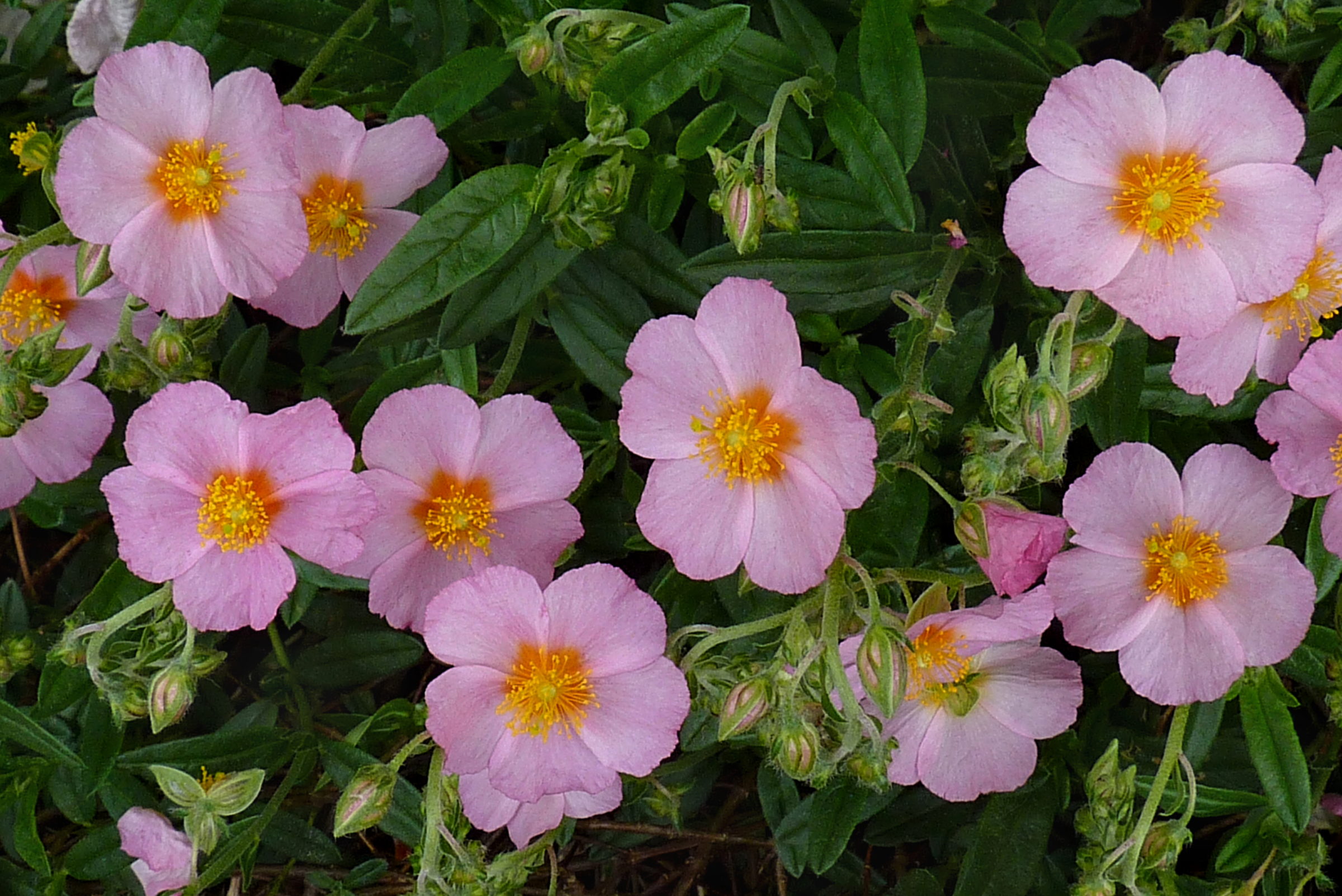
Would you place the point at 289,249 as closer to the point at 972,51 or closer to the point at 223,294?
the point at 223,294

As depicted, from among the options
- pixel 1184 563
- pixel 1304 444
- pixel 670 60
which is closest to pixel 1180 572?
pixel 1184 563

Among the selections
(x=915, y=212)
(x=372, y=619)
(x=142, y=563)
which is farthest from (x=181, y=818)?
(x=915, y=212)

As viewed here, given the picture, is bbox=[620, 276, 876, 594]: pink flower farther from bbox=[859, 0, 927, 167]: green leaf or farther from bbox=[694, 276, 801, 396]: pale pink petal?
bbox=[859, 0, 927, 167]: green leaf

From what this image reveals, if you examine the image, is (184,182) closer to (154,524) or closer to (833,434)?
(154,524)

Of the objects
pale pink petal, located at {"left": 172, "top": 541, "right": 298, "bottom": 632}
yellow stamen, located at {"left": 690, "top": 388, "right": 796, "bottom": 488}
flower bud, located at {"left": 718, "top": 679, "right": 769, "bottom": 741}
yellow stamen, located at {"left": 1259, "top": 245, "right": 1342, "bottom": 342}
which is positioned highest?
yellow stamen, located at {"left": 1259, "top": 245, "right": 1342, "bottom": 342}

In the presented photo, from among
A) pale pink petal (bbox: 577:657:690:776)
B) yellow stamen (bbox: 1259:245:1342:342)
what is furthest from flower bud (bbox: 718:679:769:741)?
yellow stamen (bbox: 1259:245:1342:342)

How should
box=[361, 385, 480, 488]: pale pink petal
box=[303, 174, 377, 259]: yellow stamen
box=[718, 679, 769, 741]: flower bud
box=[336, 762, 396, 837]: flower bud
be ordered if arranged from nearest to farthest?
1. box=[718, 679, 769, 741]: flower bud
2. box=[336, 762, 396, 837]: flower bud
3. box=[361, 385, 480, 488]: pale pink petal
4. box=[303, 174, 377, 259]: yellow stamen
